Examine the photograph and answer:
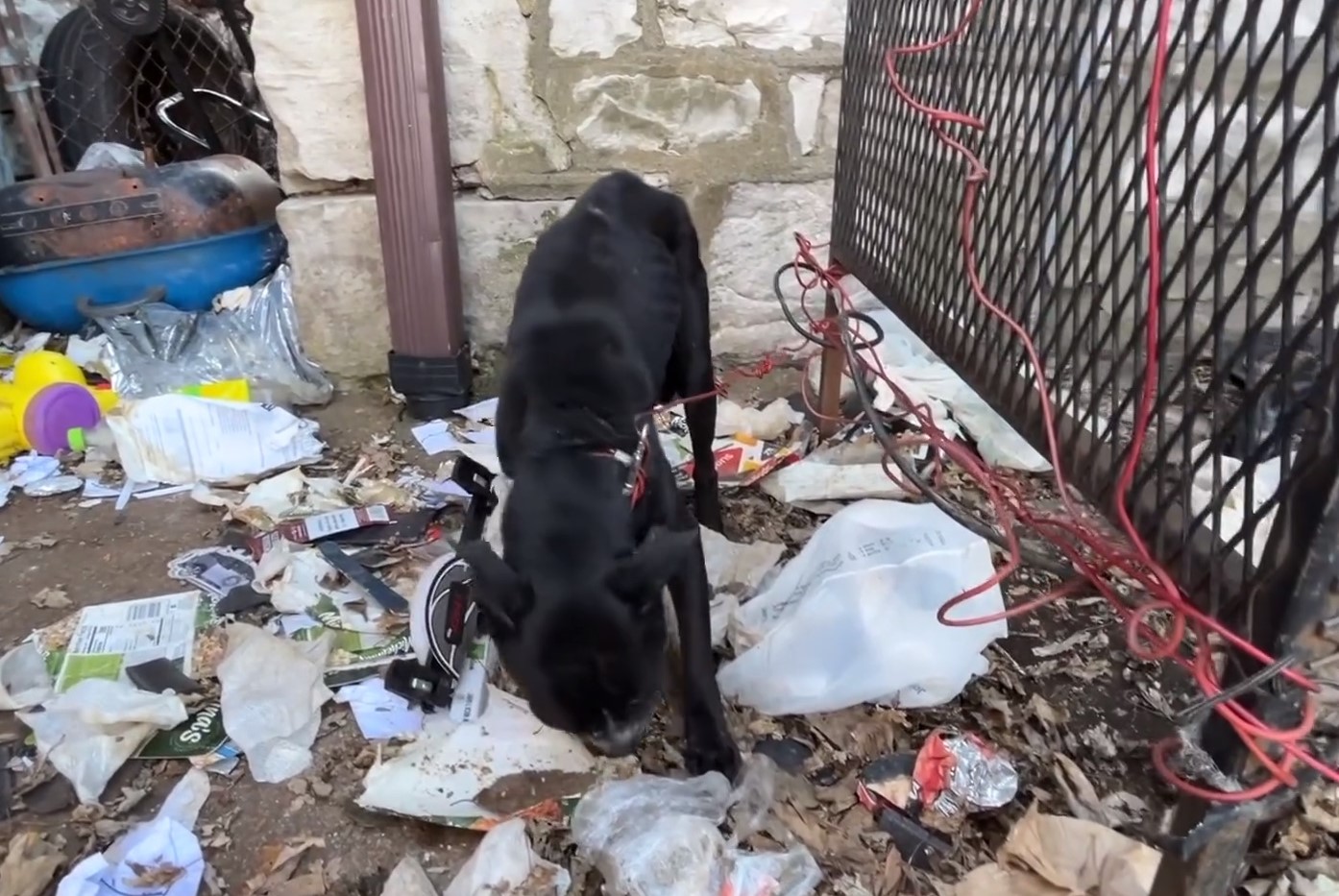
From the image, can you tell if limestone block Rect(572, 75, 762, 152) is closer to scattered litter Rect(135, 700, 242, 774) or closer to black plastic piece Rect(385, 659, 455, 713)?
black plastic piece Rect(385, 659, 455, 713)

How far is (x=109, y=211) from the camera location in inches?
145

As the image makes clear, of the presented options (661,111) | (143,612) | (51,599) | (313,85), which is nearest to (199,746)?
(143,612)

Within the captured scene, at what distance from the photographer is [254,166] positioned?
405 centimetres

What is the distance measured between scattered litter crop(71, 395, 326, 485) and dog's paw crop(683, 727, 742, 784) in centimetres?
182

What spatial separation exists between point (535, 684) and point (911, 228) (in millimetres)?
1232

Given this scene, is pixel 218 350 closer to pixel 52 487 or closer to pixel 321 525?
pixel 52 487

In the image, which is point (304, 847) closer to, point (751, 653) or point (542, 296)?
point (751, 653)

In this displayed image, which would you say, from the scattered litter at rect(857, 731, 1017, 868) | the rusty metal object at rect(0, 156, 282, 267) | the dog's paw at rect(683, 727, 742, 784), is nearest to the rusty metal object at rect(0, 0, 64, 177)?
the rusty metal object at rect(0, 156, 282, 267)

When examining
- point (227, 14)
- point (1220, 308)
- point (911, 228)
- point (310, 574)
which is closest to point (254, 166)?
point (227, 14)

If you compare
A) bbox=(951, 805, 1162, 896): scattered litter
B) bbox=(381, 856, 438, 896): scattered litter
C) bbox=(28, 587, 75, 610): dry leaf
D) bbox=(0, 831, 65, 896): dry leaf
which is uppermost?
bbox=(951, 805, 1162, 896): scattered litter

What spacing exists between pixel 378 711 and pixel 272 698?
0.21m

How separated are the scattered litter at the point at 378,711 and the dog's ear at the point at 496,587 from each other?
1.74 feet

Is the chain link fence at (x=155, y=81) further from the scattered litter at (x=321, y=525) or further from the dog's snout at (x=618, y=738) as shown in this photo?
the dog's snout at (x=618, y=738)

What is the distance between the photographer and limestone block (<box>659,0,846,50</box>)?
318 cm
